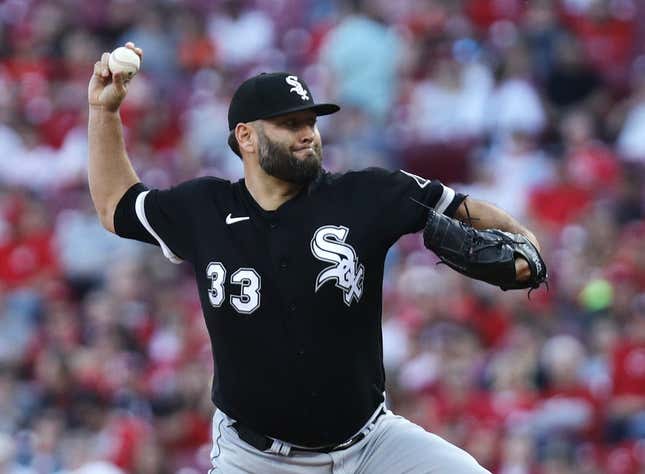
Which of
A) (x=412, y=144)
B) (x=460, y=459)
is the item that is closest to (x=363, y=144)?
A: (x=412, y=144)

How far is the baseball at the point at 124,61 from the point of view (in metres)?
5.30

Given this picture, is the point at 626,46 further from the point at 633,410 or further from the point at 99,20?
the point at 99,20

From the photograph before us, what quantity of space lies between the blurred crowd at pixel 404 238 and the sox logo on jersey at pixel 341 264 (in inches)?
143

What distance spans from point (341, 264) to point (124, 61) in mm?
1191

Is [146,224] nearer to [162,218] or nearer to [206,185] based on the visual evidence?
[162,218]

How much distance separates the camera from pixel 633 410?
27.8 feet

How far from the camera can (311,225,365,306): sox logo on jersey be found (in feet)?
16.0

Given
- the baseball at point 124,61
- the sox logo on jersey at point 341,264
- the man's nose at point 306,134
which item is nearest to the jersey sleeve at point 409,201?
the sox logo on jersey at point 341,264

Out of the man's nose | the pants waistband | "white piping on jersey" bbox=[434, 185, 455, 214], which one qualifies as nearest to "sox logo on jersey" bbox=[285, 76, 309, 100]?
the man's nose

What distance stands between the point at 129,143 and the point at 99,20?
2170 millimetres

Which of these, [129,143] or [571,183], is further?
[129,143]

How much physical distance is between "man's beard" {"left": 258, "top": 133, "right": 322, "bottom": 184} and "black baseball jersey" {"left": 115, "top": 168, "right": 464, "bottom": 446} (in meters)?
0.08

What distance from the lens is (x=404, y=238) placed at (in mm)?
10852

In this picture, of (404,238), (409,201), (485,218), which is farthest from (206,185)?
(404,238)
